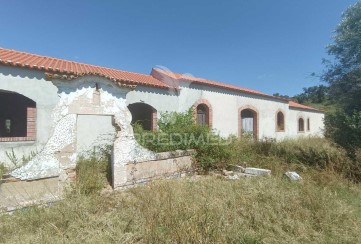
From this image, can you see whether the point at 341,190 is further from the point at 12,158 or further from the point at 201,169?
the point at 12,158

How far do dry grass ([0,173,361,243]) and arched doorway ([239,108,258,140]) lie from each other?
33.3 ft

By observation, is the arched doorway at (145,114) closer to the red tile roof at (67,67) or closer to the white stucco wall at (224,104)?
the white stucco wall at (224,104)

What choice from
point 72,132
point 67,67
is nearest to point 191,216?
point 72,132

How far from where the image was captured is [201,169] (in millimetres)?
7457

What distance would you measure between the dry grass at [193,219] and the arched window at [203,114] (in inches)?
312

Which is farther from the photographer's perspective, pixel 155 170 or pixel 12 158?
A: pixel 12 158

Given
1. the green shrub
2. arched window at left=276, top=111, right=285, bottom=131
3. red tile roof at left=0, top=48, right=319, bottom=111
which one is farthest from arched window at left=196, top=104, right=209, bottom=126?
arched window at left=276, top=111, right=285, bottom=131

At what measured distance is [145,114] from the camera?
1171cm

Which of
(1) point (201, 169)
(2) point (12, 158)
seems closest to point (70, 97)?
(2) point (12, 158)

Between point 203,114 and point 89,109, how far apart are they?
27.5 ft

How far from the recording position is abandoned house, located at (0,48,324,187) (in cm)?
464

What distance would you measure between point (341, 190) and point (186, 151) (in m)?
4.07

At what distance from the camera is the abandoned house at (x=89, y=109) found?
15.2ft

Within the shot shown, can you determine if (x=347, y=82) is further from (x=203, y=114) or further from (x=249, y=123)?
(x=249, y=123)
